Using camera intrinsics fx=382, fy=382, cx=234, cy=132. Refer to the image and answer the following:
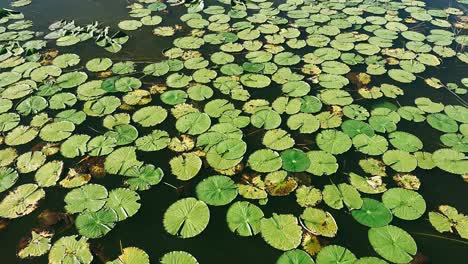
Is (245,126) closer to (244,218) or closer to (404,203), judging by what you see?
(244,218)

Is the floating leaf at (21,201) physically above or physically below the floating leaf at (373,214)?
above

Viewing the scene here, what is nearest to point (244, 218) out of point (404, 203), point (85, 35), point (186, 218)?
point (186, 218)

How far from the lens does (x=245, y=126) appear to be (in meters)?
4.89

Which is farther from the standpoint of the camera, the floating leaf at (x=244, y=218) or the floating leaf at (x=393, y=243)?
the floating leaf at (x=244, y=218)

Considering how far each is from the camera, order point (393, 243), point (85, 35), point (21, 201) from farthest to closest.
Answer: point (85, 35) → point (21, 201) → point (393, 243)

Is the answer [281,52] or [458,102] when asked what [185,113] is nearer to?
[281,52]

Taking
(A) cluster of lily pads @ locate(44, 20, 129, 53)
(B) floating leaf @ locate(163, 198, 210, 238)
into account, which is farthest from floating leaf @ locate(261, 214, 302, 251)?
(A) cluster of lily pads @ locate(44, 20, 129, 53)

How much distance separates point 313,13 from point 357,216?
16.3 feet

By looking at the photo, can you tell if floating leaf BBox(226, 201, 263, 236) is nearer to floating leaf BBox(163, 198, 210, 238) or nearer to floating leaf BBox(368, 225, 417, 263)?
floating leaf BBox(163, 198, 210, 238)

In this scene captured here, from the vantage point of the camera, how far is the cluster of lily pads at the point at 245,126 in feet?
12.6

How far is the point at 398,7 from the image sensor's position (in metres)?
7.85

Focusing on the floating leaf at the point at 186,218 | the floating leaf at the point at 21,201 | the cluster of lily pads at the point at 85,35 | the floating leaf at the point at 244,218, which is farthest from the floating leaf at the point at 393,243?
the cluster of lily pads at the point at 85,35

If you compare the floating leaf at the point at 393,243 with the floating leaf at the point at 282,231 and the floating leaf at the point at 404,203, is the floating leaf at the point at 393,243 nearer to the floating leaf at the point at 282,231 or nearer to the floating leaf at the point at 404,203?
the floating leaf at the point at 404,203

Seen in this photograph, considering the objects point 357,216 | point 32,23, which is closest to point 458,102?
point 357,216
